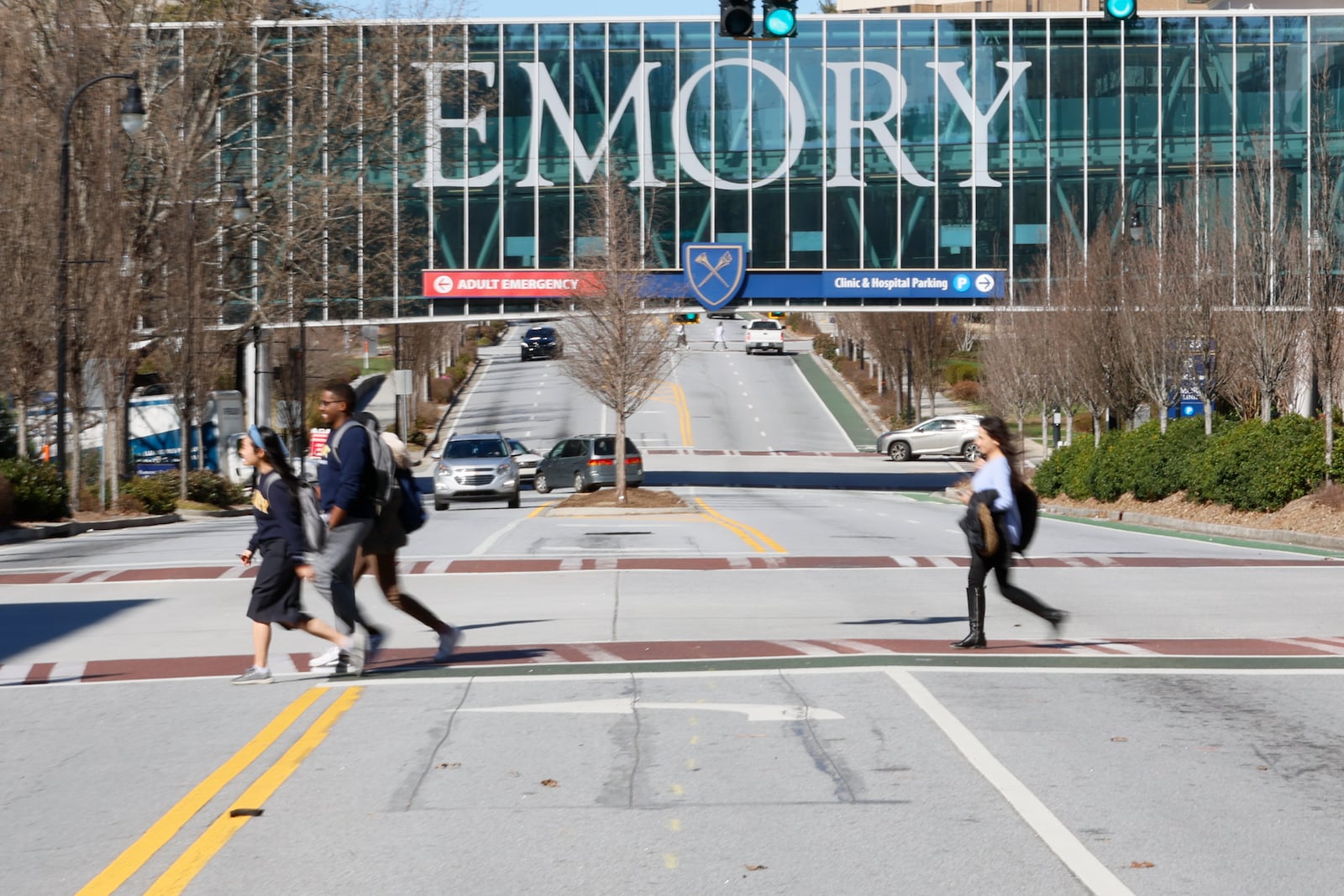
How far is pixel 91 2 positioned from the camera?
3869cm

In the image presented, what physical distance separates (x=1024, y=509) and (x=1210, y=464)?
1974 centimetres

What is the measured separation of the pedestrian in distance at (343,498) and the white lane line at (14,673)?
7.40 feet

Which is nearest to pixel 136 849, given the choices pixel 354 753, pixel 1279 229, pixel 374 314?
pixel 354 753

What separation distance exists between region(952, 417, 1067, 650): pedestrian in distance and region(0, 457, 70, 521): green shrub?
2230 cm

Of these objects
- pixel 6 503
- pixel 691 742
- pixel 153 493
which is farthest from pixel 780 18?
pixel 153 493

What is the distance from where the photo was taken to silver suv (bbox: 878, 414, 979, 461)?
63.9 metres

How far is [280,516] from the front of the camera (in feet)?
34.3

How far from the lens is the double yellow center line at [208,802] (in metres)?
6.12

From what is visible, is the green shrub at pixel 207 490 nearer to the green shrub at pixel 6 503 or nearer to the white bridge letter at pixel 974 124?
the green shrub at pixel 6 503

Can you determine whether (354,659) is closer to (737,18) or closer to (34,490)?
(737,18)

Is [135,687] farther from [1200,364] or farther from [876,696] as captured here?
[1200,364]

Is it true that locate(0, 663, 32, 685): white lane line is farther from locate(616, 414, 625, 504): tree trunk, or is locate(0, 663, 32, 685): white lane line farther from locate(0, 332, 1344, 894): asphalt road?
locate(616, 414, 625, 504): tree trunk

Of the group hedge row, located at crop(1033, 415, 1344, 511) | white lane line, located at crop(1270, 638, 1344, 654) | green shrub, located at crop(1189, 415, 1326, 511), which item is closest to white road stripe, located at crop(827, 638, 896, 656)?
white lane line, located at crop(1270, 638, 1344, 654)

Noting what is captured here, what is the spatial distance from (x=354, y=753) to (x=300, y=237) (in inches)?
1401
